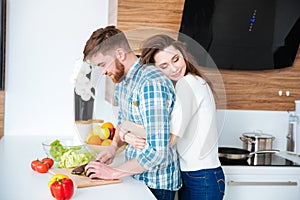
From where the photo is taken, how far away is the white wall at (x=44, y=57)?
2.15 meters

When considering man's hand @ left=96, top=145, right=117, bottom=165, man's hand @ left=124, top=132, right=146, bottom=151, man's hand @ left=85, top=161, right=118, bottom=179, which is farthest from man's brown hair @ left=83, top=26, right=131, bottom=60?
man's hand @ left=96, top=145, right=117, bottom=165

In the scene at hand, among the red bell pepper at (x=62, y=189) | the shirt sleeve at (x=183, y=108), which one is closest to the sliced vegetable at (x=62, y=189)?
the red bell pepper at (x=62, y=189)

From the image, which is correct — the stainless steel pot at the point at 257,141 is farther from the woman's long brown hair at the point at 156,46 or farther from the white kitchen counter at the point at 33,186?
the woman's long brown hair at the point at 156,46

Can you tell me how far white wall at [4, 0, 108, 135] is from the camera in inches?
84.7

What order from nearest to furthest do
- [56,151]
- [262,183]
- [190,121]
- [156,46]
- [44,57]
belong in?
[156,46] < [190,121] < [56,151] < [262,183] < [44,57]

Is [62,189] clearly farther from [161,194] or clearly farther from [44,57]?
[44,57]

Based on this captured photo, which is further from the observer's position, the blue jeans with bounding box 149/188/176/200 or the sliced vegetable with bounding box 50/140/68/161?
the sliced vegetable with bounding box 50/140/68/161

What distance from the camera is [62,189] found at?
114cm

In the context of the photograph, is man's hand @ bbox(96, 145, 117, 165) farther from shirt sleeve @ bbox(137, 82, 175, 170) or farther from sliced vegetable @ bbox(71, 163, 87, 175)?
shirt sleeve @ bbox(137, 82, 175, 170)

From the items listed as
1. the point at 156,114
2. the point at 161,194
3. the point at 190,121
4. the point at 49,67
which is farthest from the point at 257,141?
the point at 49,67

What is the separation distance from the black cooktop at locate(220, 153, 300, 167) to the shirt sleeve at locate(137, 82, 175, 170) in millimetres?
679

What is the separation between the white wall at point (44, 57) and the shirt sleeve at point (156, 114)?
3.53 feet

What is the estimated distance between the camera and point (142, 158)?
1.29 m

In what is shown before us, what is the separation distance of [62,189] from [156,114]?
13.1 inches
